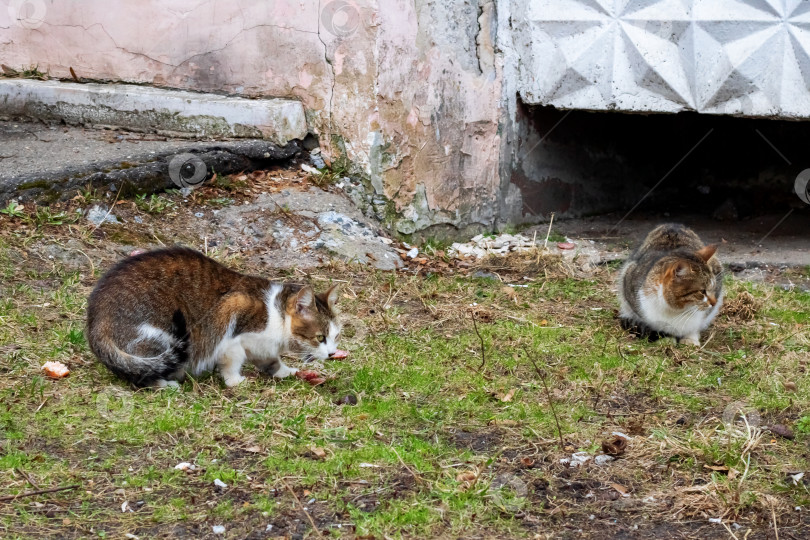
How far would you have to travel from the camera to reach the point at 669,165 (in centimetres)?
981

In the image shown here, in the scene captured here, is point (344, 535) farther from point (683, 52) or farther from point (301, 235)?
point (683, 52)

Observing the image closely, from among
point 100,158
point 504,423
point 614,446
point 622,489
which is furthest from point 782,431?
point 100,158

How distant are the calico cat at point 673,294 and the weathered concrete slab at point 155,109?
317cm

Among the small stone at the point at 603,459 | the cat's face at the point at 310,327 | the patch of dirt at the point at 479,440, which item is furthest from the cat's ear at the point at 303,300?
the small stone at the point at 603,459

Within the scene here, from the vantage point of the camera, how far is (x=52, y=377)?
14.7 feet

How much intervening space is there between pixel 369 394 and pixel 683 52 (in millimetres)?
4215

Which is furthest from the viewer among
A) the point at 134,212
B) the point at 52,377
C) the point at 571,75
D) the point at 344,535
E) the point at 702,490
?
the point at 571,75

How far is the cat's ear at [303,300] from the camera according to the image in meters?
4.51

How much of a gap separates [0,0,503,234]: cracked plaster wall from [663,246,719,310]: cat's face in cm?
256

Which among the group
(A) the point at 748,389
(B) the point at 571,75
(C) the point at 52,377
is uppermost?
(B) the point at 571,75

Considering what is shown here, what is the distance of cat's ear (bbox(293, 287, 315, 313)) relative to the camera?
4512 millimetres

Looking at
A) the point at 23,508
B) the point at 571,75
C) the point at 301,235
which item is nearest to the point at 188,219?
the point at 301,235
